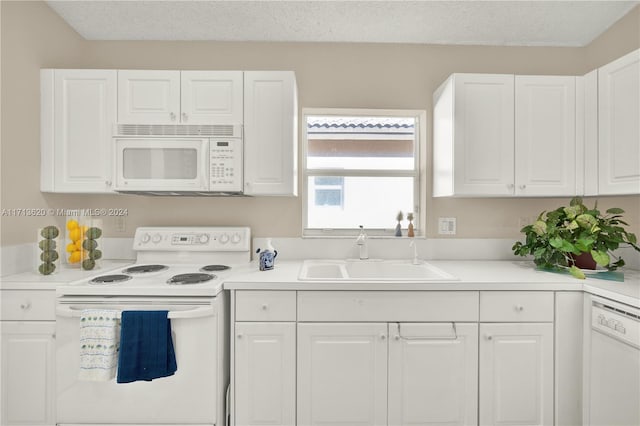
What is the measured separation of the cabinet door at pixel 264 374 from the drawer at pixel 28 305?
99 centimetres

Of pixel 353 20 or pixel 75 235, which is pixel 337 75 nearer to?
pixel 353 20

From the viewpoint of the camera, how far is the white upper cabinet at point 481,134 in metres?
2.07

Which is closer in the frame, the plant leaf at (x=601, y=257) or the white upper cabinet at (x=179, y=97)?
the plant leaf at (x=601, y=257)

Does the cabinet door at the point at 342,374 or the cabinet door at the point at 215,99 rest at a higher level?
the cabinet door at the point at 215,99

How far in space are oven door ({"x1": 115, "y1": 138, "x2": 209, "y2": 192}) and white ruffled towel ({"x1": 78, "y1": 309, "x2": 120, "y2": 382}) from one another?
31.1 inches

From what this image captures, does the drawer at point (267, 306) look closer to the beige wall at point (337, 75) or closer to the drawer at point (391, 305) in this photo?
the drawer at point (391, 305)

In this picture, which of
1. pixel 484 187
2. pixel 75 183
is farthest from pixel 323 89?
pixel 75 183

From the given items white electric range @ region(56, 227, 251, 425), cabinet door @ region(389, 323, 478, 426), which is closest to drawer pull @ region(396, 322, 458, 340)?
cabinet door @ region(389, 323, 478, 426)

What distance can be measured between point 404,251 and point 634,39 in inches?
79.8

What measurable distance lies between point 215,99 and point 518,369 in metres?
2.37

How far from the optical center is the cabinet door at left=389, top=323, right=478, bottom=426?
1.72 metres

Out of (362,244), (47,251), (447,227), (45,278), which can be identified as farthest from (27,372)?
(447,227)

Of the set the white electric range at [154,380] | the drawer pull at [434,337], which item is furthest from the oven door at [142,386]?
the drawer pull at [434,337]

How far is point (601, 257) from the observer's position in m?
1.81
